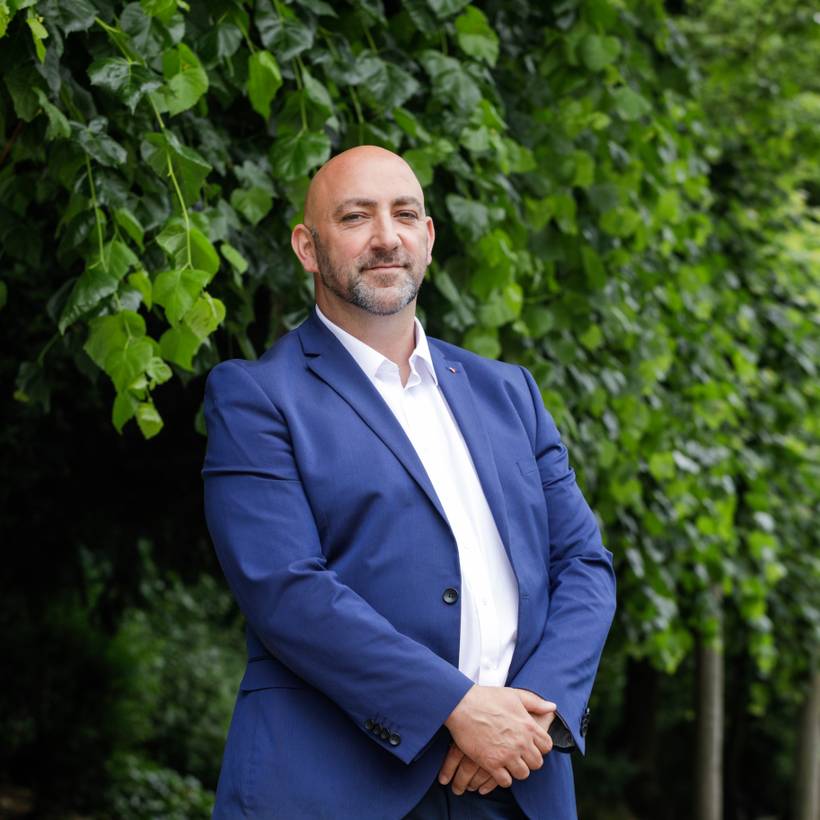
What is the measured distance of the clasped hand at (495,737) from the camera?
2012 mm

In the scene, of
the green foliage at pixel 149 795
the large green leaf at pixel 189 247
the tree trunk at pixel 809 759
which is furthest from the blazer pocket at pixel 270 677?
the tree trunk at pixel 809 759

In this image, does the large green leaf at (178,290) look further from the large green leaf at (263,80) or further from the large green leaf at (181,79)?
the large green leaf at (263,80)

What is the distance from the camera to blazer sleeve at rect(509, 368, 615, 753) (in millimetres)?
2164

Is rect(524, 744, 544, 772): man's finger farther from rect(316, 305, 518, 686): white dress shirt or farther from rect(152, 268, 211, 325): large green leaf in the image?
rect(152, 268, 211, 325): large green leaf

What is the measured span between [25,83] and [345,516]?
1.16 meters

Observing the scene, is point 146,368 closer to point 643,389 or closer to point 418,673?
point 418,673

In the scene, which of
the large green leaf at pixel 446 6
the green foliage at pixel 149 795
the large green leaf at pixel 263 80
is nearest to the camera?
the large green leaf at pixel 263 80

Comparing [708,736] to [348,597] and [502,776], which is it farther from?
[348,597]

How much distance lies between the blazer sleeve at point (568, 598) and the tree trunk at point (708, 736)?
5.37m

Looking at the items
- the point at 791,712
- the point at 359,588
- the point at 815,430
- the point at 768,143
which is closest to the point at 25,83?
the point at 359,588

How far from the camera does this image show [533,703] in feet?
6.86

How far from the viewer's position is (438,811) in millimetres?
2139

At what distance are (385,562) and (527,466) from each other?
397mm

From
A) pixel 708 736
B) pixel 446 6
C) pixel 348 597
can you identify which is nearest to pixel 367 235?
pixel 348 597
